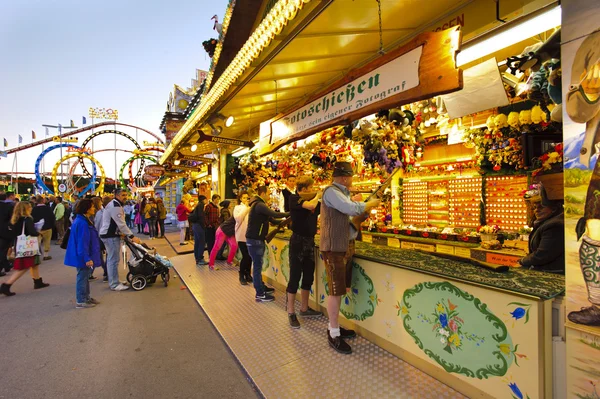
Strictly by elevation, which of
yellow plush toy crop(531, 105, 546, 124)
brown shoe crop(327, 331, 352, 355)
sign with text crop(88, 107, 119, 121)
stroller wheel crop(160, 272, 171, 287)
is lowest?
stroller wheel crop(160, 272, 171, 287)

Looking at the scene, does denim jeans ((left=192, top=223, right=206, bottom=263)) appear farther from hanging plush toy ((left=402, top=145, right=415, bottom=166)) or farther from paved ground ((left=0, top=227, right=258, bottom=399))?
hanging plush toy ((left=402, top=145, right=415, bottom=166))

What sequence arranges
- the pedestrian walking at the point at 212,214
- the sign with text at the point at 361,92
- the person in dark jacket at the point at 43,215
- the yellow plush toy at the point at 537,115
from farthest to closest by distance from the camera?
the person in dark jacket at the point at 43,215 < the pedestrian walking at the point at 212,214 < the yellow plush toy at the point at 537,115 < the sign with text at the point at 361,92

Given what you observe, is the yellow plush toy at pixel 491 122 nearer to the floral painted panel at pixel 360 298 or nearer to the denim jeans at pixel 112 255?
the floral painted panel at pixel 360 298

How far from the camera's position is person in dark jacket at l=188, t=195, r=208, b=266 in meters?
7.74

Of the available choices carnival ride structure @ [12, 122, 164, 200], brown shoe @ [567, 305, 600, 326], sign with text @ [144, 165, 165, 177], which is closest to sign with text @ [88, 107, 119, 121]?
carnival ride structure @ [12, 122, 164, 200]

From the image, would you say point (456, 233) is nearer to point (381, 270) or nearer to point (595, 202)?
point (381, 270)

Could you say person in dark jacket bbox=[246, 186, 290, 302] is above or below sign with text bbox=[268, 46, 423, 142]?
below

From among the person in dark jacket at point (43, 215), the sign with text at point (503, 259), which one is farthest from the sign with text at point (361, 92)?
the person in dark jacket at point (43, 215)

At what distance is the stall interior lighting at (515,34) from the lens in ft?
8.20

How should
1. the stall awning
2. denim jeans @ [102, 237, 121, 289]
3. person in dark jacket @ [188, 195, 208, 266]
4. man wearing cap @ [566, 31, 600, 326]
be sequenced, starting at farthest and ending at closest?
person in dark jacket @ [188, 195, 208, 266] → denim jeans @ [102, 237, 121, 289] → the stall awning → man wearing cap @ [566, 31, 600, 326]

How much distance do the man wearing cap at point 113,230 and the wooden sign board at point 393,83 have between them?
4.02m

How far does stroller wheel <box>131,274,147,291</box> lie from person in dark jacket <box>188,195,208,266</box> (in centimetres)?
189

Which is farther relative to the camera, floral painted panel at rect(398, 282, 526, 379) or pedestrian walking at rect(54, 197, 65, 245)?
pedestrian walking at rect(54, 197, 65, 245)

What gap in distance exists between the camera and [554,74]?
1990 millimetres
